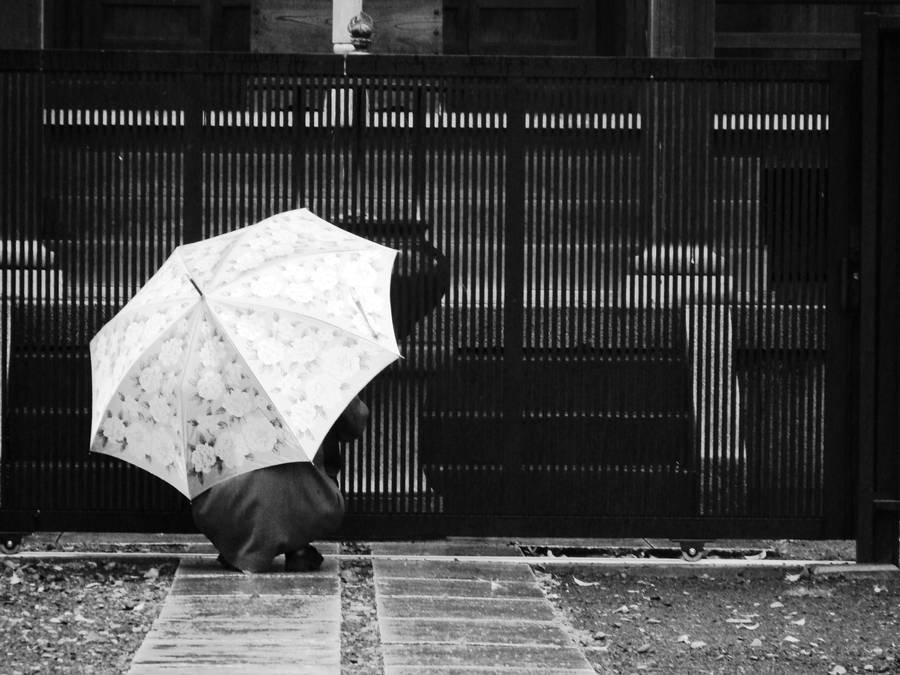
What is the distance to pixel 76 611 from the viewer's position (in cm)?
649

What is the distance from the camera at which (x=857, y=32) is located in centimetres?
1297

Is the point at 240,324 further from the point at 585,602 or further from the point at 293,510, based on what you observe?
the point at 585,602

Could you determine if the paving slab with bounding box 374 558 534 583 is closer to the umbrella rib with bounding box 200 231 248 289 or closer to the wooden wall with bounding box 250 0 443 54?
the umbrella rib with bounding box 200 231 248 289

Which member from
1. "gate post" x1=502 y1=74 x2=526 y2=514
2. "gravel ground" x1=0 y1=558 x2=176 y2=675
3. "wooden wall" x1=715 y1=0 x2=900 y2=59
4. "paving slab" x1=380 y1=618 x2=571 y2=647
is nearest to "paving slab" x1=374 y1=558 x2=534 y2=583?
"gate post" x1=502 y1=74 x2=526 y2=514

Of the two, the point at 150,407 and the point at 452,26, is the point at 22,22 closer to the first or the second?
the point at 452,26

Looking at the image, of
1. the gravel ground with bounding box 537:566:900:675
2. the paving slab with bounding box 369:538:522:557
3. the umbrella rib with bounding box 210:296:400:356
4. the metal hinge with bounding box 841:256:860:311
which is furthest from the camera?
the paving slab with bounding box 369:538:522:557

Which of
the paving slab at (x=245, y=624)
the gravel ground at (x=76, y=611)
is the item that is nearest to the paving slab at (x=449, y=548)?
the paving slab at (x=245, y=624)

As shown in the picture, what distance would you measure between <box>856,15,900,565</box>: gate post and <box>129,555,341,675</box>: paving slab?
2.50 metres

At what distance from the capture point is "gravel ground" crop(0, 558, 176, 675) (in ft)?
18.9

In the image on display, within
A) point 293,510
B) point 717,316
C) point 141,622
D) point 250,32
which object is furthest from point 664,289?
point 250,32

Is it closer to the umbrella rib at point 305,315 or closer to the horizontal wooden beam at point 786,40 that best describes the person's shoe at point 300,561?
the umbrella rib at point 305,315

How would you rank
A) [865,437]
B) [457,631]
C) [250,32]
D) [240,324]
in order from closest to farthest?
[457,631] → [240,324] → [865,437] → [250,32]

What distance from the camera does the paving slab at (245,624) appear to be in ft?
18.1

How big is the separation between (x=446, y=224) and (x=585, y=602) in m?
1.82
